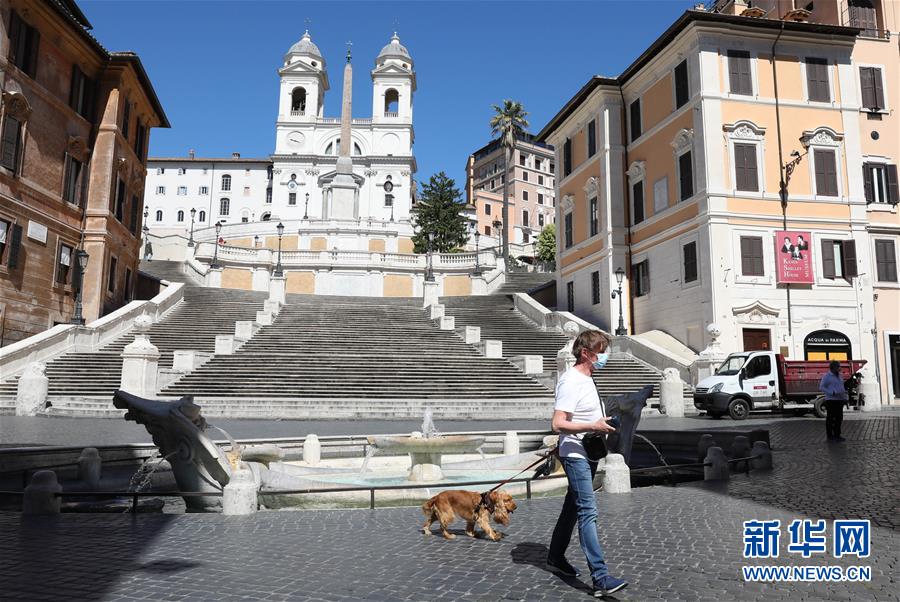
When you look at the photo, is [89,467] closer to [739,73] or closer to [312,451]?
[312,451]

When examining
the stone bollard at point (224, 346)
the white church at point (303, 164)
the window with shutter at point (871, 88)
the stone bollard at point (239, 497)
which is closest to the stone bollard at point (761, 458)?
the stone bollard at point (239, 497)

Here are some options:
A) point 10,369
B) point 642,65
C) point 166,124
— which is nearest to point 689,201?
point 642,65

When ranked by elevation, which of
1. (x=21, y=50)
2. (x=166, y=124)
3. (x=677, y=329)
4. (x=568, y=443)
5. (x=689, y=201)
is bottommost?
(x=568, y=443)

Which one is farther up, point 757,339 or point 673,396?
point 757,339

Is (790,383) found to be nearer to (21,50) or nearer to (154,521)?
(154,521)

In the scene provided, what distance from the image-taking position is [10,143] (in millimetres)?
23797

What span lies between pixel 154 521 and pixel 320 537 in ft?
7.04

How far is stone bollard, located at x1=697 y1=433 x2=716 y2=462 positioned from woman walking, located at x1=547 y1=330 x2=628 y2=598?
22.6 ft

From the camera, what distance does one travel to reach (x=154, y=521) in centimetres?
702

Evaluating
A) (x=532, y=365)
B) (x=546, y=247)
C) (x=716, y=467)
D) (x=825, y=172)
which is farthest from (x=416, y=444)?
(x=546, y=247)

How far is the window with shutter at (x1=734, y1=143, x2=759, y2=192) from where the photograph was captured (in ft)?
86.3

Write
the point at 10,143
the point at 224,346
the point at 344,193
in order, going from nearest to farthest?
the point at 224,346
the point at 10,143
the point at 344,193

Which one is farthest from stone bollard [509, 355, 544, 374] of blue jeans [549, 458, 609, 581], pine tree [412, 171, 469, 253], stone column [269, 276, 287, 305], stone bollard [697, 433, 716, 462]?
pine tree [412, 171, 469, 253]

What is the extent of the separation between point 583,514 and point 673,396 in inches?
657
